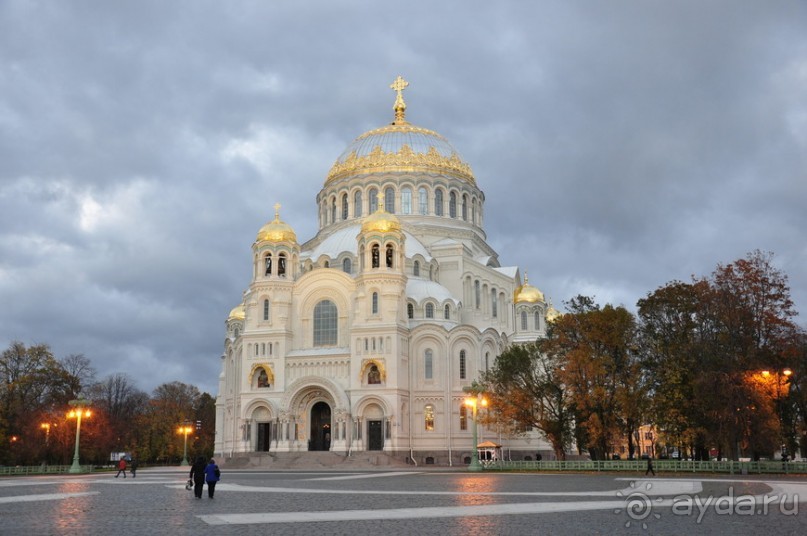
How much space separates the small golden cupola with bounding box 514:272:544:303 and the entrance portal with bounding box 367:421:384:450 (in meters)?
22.1

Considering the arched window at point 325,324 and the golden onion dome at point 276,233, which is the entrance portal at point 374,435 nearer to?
the arched window at point 325,324

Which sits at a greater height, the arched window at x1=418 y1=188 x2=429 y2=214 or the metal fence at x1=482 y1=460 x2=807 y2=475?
the arched window at x1=418 y1=188 x2=429 y2=214

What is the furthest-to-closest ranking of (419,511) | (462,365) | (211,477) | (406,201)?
(406,201), (462,365), (211,477), (419,511)

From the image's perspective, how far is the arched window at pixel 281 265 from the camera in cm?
6270

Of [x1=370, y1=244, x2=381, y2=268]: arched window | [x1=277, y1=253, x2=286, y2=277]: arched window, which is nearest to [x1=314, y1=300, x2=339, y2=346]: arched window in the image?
[x1=277, y1=253, x2=286, y2=277]: arched window

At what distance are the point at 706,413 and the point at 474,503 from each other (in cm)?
2481

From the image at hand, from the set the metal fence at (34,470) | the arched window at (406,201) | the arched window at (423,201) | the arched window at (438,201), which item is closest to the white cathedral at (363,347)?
the arched window at (406,201)

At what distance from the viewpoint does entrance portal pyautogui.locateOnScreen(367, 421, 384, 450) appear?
57.3 metres

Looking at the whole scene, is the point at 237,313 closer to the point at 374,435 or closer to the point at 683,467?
Result: the point at 374,435

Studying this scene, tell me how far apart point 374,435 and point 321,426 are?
4.65 m

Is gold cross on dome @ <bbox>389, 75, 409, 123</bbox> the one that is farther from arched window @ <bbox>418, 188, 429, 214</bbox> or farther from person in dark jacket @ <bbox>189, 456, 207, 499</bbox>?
person in dark jacket @ <bbox>189, 456, 207, 499</bbox>

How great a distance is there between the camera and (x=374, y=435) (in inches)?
2270

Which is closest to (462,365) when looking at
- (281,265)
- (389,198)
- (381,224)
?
(381,224)

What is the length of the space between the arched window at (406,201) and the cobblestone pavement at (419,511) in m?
47.8
